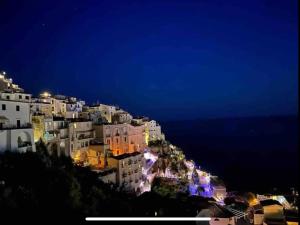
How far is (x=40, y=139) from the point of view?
1343 centimetres

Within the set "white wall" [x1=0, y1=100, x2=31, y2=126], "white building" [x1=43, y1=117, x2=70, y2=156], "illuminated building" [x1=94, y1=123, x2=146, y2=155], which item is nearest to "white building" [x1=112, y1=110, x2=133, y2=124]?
"illuminated building" [x1=94, y1=123, x2=146, y2=155]

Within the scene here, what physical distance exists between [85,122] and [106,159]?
2475 millimetres

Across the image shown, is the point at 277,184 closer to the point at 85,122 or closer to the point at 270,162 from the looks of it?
the point at 270,162

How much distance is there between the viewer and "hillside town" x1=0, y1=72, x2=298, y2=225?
38.2 feet

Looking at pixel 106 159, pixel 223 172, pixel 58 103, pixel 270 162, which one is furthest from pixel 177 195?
pixel 270 162

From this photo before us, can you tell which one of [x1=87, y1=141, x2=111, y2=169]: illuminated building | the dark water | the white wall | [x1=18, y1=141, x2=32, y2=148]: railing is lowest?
the dark water

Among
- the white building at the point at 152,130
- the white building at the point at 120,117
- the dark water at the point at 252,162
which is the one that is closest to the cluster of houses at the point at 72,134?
the white building at the point at 120,117

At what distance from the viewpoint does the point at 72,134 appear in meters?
15.8

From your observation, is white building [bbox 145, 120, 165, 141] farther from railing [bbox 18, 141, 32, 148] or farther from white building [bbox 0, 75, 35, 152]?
railing [bbox 18, 141, 32, 148]

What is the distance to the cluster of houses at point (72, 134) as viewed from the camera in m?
11.6

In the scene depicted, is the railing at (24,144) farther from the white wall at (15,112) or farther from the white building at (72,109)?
the white building at (72,109)

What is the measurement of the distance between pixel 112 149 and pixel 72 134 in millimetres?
3241

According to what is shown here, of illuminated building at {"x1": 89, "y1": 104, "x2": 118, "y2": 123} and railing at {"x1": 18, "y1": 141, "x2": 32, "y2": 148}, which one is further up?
illuminated building at {"x1": 89, "y1": 104, "x2": 118, "y2": 123}

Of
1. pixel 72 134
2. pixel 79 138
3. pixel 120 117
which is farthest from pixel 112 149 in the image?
pixel 120 117
